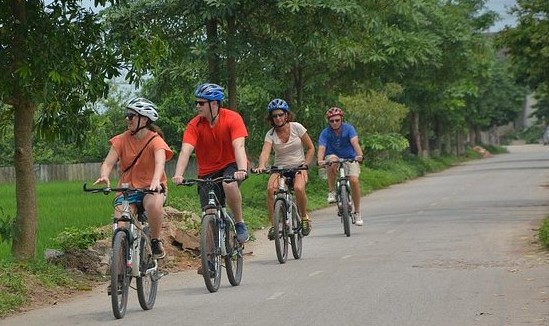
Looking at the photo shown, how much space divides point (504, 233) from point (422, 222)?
335 cm

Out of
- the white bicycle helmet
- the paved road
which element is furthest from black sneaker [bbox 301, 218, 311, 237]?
the white bicycle helmet

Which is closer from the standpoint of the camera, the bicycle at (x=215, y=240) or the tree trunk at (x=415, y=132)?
the bicycle at (x=215, y=240)

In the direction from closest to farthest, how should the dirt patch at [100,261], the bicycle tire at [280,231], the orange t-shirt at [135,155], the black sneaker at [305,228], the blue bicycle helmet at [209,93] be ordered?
1. the orange t-shirt at [135,155]
2. the blue bicycle helmet at [209,93]
3. the dirt patch at [100,261]
4. the bicycle tire at [280,231]
5. the black sneaker at [305,228]

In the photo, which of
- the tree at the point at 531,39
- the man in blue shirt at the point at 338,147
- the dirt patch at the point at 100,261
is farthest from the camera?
the tree at the point at 531,39

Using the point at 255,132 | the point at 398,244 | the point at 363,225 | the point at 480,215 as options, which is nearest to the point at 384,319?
the point at 398,244

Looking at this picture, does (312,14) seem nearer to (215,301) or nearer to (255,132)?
(255,132)

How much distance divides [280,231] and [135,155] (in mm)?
4118

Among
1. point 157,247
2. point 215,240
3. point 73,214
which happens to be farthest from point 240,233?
point 73,214

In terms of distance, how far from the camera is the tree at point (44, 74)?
14.0 m

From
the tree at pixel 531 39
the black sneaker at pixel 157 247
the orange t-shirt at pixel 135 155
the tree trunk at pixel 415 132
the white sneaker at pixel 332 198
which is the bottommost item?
the black sneaker at pixel 157 247

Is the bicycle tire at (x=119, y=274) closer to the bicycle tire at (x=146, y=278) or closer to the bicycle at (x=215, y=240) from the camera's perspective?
the bicycle tire at (x=146, y=278)

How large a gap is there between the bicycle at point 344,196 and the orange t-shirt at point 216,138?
20.3ft

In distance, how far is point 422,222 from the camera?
22797 mm

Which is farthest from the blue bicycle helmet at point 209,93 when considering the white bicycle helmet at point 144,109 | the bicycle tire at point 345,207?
the bicycle tire at point 345,207
